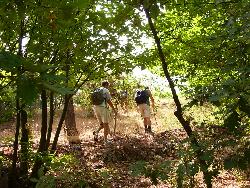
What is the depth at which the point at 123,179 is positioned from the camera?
6934 mm

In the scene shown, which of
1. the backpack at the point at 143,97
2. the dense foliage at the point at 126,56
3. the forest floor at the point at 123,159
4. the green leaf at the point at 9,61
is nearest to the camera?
the green leaf at the point at 9,61

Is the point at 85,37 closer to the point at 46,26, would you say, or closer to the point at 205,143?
the point at 46,26

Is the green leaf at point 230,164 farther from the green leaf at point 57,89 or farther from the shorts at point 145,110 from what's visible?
the shorts at point 145,110

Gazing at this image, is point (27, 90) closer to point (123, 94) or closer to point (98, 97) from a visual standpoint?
point (98, 97)

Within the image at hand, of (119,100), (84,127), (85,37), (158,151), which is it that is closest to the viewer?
(85,37)

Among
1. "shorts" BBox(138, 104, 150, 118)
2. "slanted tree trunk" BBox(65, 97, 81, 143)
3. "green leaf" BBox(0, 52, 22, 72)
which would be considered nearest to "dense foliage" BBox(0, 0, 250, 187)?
"green leaf" BBox(0, 52, 22, 72)

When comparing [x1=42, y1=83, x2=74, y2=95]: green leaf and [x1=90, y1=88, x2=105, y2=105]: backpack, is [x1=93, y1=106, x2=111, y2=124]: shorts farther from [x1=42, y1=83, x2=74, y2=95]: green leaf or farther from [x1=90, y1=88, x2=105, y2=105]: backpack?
[x1=42, y1=83, x2=74, y2=95]: green leaf

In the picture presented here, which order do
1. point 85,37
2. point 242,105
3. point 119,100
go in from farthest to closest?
point 119,100 < point 85,37 < point 242,105

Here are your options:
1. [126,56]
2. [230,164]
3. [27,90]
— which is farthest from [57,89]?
[126,56]

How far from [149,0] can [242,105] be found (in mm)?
1831

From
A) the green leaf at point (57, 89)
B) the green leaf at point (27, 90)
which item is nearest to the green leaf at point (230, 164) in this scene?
the green leaf at point (57, 89)

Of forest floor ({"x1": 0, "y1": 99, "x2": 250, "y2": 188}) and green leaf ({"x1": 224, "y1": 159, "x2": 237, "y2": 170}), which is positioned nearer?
green leaf ({"x1": 224, "y1": 159, "x2": 237, "y2": 170})

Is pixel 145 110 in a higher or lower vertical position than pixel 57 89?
higher

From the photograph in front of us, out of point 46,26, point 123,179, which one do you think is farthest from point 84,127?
point 46,26
